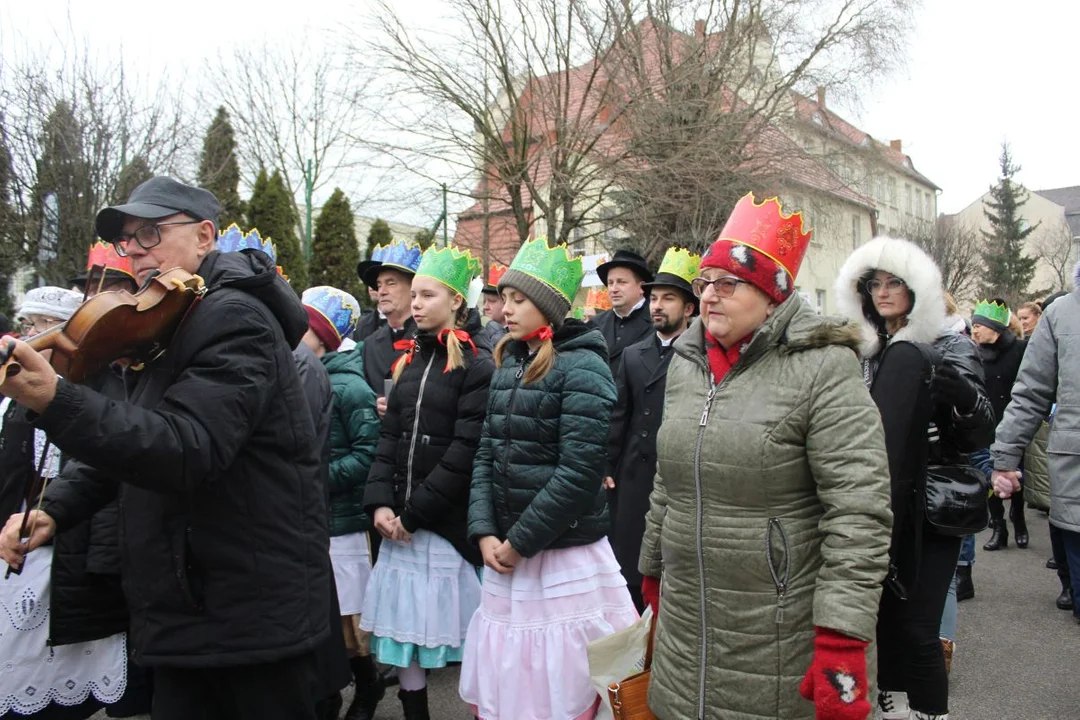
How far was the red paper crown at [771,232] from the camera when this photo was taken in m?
2.62

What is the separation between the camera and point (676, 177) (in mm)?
16641

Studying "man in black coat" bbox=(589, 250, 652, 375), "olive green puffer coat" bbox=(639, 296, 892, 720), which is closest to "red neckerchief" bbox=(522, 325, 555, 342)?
"olive green puffer coat" bbox=(639, 296, 892, 720)

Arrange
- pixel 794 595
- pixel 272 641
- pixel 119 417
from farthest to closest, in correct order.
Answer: pixel 272 641, pixel 794 595, pixel 119 417

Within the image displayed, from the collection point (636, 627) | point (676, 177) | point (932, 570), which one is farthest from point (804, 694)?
point (676, 177)

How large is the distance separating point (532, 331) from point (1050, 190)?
79.3 metres

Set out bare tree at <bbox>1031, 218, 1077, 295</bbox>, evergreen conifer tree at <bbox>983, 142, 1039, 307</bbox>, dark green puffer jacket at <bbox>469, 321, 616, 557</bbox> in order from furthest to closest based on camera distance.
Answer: evergreen conifer tree at <bbox>983, 142, 1039, 307</bbox> < bare tree at <bbox>1031, 218, 1077, 295</bbox> < dark green puffer jacket at <bbox>469, 321, 616, 557</bbox>

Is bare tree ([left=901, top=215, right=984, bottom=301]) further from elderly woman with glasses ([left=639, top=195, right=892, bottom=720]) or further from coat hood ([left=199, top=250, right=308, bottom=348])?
coat hood ([left=199, top=250, right=308, bottom=348])

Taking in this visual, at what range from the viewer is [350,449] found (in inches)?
184

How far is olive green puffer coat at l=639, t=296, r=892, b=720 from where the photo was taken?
2.28 meters

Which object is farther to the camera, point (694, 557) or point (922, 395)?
point (922, 395)

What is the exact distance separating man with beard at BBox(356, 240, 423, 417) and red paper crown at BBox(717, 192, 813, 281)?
3.06 m

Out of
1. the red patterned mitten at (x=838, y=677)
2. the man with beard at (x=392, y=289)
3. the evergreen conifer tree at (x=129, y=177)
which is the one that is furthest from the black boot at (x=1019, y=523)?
the evergreen conifer tree at (x=129, y=177)

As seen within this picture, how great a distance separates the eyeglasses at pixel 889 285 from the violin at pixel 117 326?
2.56 metres

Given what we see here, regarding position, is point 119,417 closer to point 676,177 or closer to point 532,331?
point 532,331
